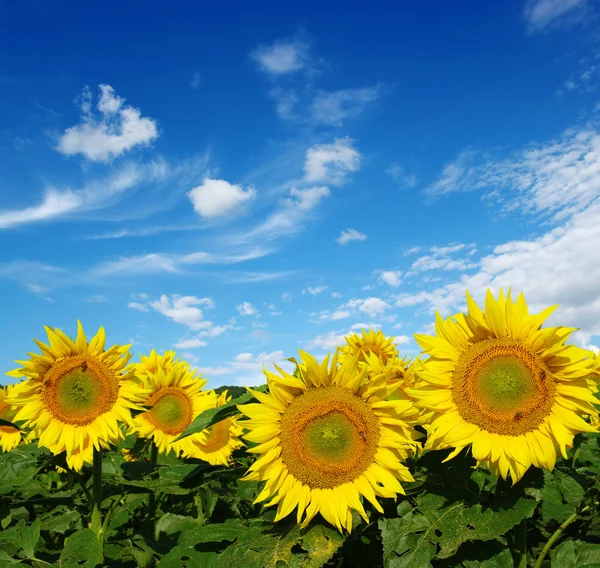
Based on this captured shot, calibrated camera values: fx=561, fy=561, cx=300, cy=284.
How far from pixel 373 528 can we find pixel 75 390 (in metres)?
2.95

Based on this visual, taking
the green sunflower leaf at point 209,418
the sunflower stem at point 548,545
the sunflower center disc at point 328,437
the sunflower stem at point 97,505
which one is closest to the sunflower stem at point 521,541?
the sunflower stem at point 548,545

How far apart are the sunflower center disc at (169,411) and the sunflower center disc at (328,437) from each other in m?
3.35

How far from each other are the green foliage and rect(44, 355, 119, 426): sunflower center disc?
17.5 inches

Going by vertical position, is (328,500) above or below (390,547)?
above

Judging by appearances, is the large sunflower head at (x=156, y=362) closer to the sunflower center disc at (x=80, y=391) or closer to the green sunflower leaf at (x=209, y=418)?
the sunflower center disc at (x=80, y=391)

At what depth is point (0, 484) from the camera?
4688 mm

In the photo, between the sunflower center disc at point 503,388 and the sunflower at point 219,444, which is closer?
the sunflower center disc at point 503,388

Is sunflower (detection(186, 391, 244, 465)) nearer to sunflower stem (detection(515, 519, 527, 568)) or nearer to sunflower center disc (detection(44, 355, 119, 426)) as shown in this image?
sunflower center disc (detection(44, 355, 119, 426))

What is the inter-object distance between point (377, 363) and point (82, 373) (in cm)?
285

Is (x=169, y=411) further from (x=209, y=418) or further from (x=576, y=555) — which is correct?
(x=576, y=555)

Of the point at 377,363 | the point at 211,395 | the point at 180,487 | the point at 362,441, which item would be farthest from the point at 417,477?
the point at 211,395

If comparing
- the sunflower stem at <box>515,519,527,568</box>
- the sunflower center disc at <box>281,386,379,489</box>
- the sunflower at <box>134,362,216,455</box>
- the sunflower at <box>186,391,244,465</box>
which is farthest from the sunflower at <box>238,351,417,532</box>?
the sunflower at <box>186,391,244,465</box>

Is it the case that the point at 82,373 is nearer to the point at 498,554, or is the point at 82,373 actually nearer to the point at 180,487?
the point at 180,487

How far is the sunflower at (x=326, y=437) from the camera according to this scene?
11.5 ft
